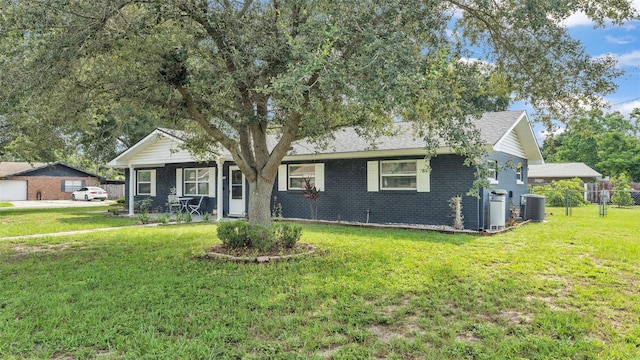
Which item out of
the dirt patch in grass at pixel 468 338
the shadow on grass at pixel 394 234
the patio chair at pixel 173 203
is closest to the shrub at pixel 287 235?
the shadow on grass at pixel 394 234

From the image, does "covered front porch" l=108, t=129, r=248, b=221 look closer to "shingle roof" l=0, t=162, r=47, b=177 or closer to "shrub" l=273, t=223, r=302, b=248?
"shrub" l=273, t=223, r=302, b=248

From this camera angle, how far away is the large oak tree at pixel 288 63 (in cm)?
473

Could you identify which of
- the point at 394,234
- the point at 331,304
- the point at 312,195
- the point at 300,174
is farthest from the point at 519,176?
the point at 331,304

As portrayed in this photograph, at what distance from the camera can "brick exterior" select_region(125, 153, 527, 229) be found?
11.1 meters

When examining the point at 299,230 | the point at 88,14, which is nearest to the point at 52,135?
the point at 88,14

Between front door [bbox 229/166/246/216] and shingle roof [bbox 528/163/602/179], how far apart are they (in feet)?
97.5

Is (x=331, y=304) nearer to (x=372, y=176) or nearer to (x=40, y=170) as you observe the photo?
(x=372, y=176)

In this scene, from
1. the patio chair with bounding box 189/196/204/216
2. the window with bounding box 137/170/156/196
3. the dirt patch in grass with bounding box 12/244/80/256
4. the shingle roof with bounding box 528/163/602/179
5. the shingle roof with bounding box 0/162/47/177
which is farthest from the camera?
the shingle roof with bounding box 0/162/47/177

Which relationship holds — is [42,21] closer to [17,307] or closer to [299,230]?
[17,307]

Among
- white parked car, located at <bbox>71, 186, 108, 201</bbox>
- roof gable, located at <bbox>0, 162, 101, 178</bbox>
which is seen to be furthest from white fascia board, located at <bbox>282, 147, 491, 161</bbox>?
roof gable, located at <bbox>0, 162, 101, 178</bbox>

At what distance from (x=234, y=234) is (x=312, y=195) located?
19.1 ft

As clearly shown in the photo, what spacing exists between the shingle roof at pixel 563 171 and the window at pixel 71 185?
42912mm

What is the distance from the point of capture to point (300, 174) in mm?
14375

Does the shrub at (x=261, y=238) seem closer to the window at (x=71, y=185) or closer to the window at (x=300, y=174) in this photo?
the window at (x=300, y=174)
